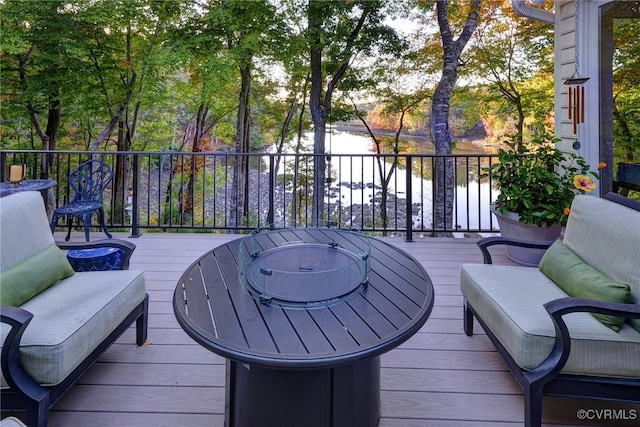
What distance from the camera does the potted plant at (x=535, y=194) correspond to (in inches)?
135

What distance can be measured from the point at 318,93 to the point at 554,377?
803 centimetres

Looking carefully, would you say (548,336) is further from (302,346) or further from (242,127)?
(242,127)

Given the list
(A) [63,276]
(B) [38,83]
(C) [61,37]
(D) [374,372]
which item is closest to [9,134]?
(B) [38,83]

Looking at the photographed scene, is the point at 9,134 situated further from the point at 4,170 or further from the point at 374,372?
the point at 374,372

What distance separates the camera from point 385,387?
6.11 ft

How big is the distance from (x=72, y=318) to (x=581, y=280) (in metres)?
2.27

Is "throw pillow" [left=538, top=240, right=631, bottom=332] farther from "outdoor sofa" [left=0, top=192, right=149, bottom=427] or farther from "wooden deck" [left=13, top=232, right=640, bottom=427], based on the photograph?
"outdoor sofa" [left=0, top=192, right=149, bottom=427]

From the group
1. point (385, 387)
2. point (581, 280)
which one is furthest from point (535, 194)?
point (385, 387)

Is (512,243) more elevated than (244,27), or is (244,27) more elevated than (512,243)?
(244,27)

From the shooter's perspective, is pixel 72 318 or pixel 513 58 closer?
pixel 72 318

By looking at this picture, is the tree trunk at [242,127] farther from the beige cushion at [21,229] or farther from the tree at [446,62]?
the beige cushion at [21,229]

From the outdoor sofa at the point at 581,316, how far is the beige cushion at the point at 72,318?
5.84 ft

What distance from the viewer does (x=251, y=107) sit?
11.1 metres

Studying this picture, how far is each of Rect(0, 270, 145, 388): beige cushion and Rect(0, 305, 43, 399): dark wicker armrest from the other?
2 cm
